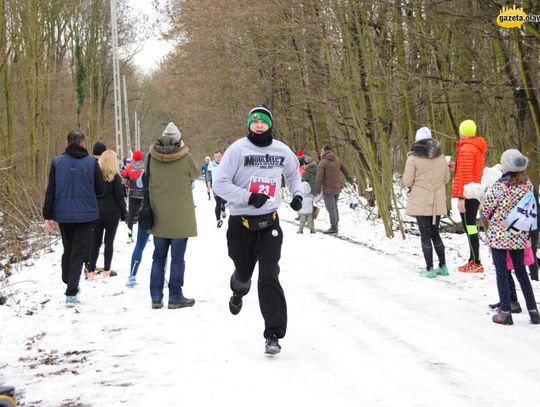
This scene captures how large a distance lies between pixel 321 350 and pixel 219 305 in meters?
2.10

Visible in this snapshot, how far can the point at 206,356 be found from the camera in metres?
5.17

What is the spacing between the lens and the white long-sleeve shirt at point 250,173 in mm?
5312

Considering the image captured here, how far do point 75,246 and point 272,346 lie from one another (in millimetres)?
3371

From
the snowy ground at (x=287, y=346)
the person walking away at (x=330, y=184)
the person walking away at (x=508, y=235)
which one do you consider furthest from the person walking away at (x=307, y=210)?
the person walking away at (x=508, y=235)

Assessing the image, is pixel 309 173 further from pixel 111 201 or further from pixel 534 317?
pixel 534 317

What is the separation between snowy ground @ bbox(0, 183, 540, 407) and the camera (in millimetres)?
4297

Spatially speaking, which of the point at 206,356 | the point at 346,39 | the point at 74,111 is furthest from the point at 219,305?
the point at 74,111

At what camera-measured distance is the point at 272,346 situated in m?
5.10

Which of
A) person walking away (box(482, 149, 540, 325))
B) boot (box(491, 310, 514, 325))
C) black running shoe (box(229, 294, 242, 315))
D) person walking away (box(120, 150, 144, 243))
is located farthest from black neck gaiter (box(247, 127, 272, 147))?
person walking away (box(120, 150, 144, 243))

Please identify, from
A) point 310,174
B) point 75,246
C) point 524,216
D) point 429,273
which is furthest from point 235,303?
point 310,174

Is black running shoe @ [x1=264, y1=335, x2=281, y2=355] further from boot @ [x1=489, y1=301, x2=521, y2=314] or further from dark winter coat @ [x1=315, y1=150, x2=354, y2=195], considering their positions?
dark winter coat @ [x1=315, y1=150, x2=354, y2=195]

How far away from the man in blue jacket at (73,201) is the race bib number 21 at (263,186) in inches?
114

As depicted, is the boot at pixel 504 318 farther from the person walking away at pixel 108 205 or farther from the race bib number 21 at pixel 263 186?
the person walking away at pixel 108 205

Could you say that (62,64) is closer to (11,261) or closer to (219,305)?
(11,261)
